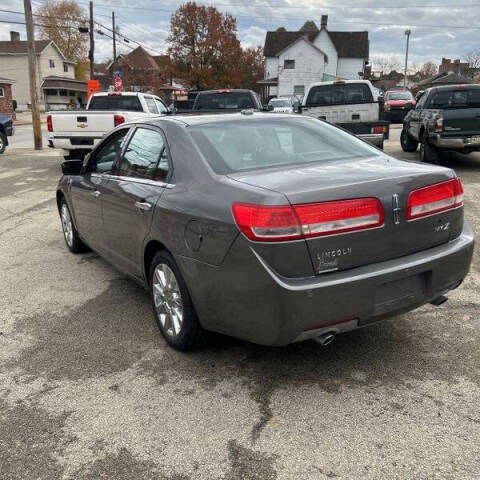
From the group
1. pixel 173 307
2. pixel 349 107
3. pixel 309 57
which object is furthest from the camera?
pixel 309 57

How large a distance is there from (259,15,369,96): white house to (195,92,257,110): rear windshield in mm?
43193

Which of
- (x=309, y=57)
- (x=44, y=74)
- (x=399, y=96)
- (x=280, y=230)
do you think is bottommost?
(x=280, y=230)

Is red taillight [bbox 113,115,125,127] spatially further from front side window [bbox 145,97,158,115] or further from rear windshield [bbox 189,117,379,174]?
rear windshield [bbox 189,117,379,174]

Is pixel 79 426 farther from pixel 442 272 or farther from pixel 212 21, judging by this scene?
pixel 212 21

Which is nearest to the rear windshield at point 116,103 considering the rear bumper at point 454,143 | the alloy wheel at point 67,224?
the rear bumper at point 454,143

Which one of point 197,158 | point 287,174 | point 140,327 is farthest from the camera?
point 140,327

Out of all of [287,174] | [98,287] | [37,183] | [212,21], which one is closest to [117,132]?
[98,287]

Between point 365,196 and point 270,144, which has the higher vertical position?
point 270,144

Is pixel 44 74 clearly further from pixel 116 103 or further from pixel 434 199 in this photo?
pixel 434 199

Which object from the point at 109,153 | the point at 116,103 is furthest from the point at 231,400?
the point at 116,103

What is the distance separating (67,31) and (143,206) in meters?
88.0

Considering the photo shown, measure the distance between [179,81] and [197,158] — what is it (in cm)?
6018

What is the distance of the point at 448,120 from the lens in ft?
35.8

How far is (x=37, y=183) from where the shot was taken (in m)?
11.5
